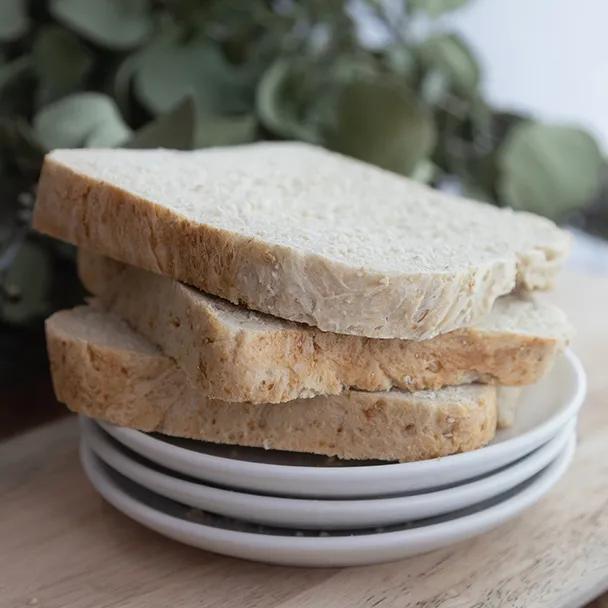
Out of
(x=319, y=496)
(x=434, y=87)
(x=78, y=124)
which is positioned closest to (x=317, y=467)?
(x=319, y=496)

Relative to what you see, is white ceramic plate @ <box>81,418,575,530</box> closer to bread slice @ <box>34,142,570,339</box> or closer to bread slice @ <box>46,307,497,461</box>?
bread slice @ <box>46,307,497,461</box>

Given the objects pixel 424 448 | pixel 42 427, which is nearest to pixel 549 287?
pixel 424 448

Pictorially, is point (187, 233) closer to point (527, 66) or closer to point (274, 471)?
point (274, 471)

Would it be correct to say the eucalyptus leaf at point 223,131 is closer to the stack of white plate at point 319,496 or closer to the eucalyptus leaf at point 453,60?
the eucalyptus leaf at point 453,60

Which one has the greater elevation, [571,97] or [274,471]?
[571,97]

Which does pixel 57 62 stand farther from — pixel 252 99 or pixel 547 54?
pixel 547 54

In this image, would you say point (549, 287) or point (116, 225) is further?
point (549, 287)
